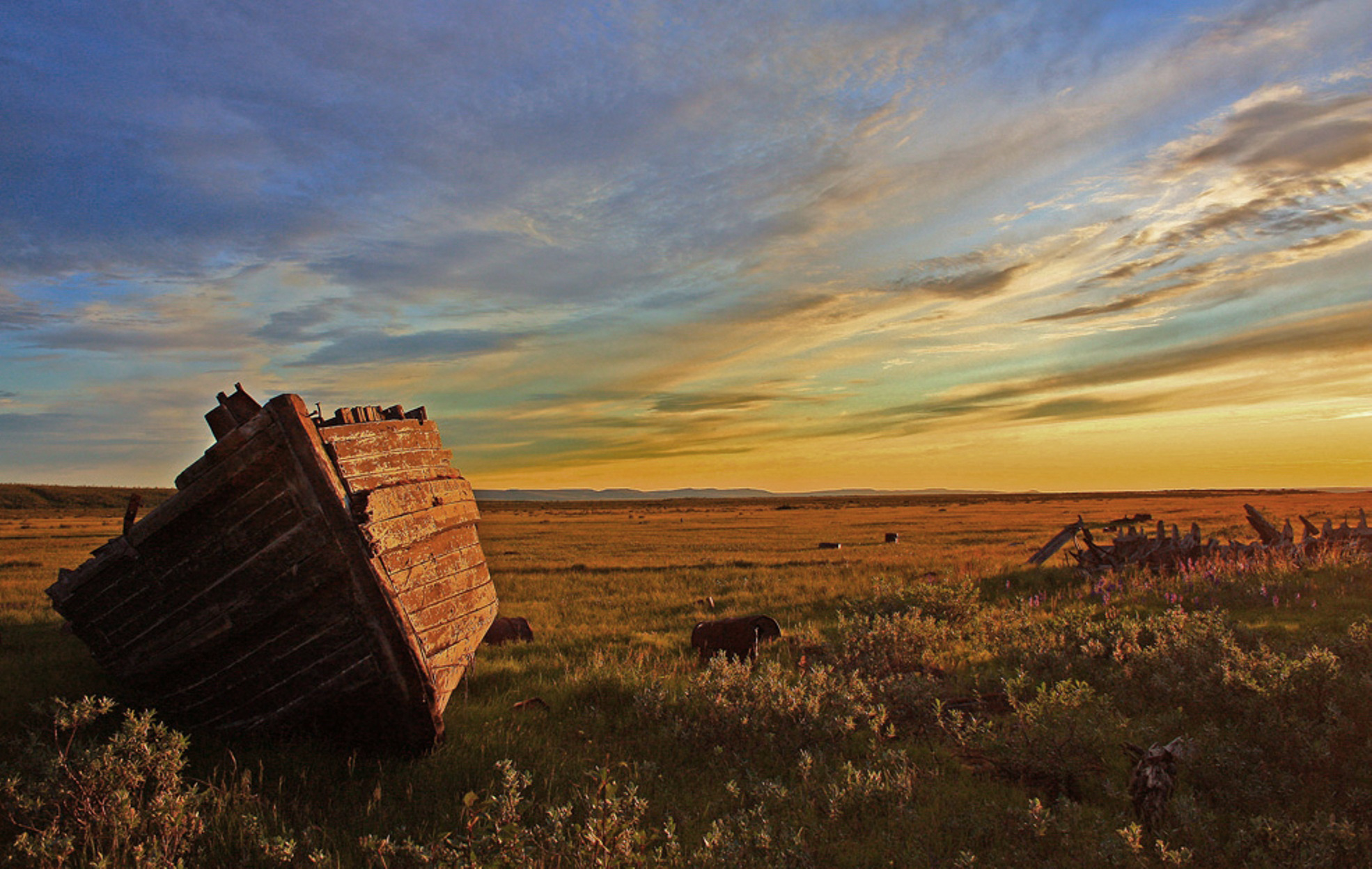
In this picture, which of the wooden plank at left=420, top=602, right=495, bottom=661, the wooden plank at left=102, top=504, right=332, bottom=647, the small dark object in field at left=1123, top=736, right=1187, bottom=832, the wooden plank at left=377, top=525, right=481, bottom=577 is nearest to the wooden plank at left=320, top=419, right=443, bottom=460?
the wooden plank at left=102, top=504, right=332, bottom=647

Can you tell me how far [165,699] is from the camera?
6.39 metres

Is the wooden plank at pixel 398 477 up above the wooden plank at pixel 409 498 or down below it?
above

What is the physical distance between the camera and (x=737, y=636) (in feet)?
31.5

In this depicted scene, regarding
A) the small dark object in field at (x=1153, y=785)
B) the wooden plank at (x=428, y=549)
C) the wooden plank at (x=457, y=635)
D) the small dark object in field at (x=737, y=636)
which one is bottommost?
the small dark object in field at (x=737, y=636)

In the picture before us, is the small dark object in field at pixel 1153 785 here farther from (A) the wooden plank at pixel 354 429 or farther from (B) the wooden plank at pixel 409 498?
(A) the wooden plank at pixel 354 429

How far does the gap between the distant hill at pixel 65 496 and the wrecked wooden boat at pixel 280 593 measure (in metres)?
181

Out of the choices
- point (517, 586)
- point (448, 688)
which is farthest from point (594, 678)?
point (517, 586)

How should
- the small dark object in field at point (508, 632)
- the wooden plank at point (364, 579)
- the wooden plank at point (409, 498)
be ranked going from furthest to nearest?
the small dark object in field at point (508, 632), the wooden plank at point (409, 498), the wooden plank at point (364, 579)

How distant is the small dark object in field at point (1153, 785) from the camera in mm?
4602

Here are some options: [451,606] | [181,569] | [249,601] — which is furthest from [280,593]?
[451,606]

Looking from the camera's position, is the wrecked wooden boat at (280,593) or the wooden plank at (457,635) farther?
the wooden plank at (457,635)

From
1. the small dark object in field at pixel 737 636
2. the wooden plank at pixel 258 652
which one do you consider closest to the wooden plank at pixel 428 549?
the wooden plank at pixel 258 652

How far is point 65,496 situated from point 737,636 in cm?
23012

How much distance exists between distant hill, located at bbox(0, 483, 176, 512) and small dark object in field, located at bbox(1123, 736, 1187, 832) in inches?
7374
